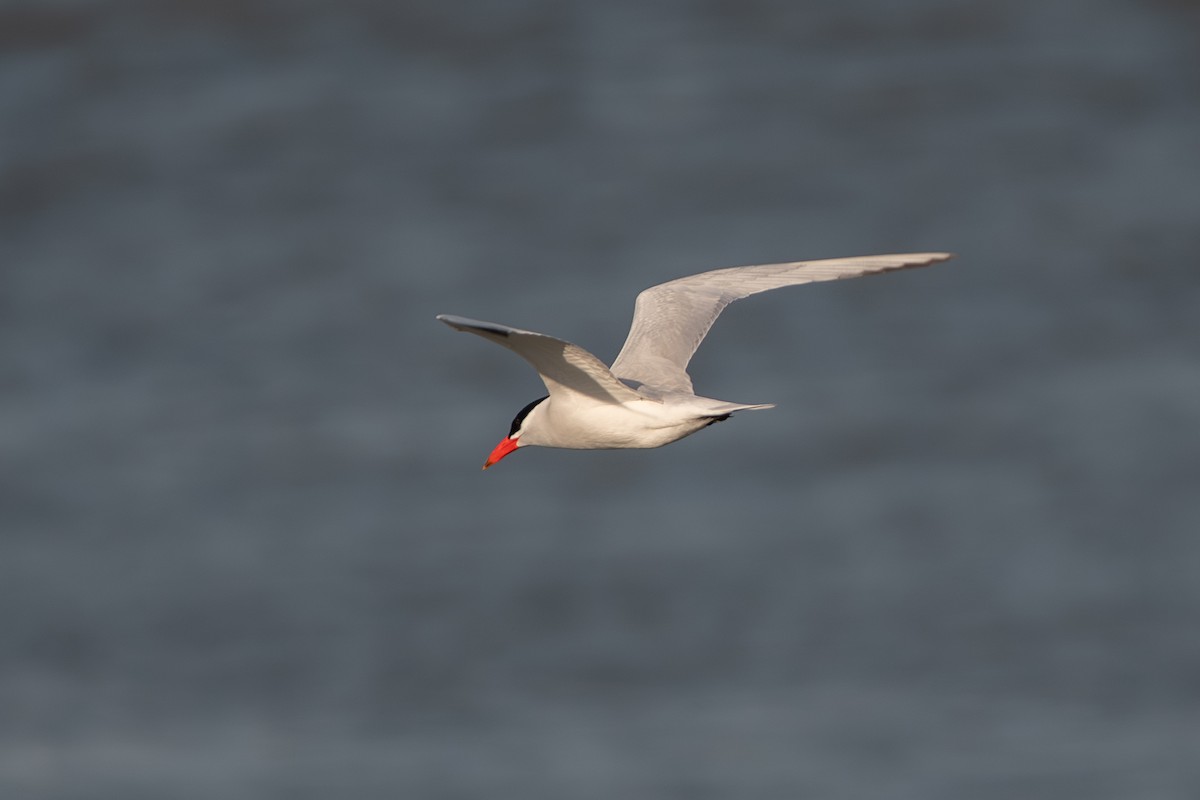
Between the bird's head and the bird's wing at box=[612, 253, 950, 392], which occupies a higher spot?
the bird's wing at box=[612, 253, 950, 392]

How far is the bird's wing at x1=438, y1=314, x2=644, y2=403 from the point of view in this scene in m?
6.33

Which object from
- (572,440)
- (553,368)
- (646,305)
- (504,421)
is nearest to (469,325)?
(553,368)

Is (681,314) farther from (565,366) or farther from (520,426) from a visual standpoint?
(565,366)

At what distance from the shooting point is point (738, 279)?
865 cm

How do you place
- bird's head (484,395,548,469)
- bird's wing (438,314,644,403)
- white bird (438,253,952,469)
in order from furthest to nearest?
bird's head (484,395,548,469), white bird (438,253,952,469), bird's wing (438,314,644,403)

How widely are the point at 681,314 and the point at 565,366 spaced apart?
160cm

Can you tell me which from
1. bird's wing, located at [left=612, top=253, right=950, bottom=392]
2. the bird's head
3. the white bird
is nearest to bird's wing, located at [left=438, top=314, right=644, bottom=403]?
the white bird

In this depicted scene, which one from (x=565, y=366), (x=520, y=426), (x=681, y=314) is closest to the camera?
(x=565, y=366)

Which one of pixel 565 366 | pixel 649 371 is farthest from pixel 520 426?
pixel 565 366

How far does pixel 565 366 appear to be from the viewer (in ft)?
23.4

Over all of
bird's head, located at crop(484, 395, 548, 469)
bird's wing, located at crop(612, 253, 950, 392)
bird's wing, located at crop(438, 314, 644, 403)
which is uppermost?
bird's wing, located at crop(438, 314, 644, 403)

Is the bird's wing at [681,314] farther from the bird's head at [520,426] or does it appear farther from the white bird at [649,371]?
the bird's head at [520,426]

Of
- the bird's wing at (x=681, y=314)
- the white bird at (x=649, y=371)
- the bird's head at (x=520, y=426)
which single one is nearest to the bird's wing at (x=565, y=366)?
the white bird at (x=649, y=371)

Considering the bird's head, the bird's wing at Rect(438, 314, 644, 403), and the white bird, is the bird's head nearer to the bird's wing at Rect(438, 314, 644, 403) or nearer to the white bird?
the white bird
